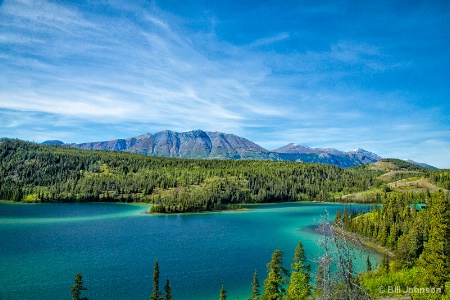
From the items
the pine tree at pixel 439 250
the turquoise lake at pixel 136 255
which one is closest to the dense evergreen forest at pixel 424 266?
the pine tree at pixel 439 250

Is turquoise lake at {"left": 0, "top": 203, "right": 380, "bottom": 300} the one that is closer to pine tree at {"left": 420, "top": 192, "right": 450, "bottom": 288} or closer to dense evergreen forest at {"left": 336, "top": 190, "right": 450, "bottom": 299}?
dense evergreen forest at {"left": 336, "top": 190, "right": 450, "bottom": 299}

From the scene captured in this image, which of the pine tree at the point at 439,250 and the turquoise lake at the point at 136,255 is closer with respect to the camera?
the pine tree at the point at 439,250

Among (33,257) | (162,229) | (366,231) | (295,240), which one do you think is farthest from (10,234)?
(366,231)

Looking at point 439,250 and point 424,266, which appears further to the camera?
point 424,266

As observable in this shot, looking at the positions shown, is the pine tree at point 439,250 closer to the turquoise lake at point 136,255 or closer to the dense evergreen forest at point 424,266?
the dense evergreen forest at point 424,266

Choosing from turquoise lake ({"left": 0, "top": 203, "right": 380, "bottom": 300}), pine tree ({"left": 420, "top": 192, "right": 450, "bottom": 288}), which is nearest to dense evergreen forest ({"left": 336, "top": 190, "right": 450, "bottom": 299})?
pine tree ({"left": 420, "top": 192, "right": 450, "bottom": 288})

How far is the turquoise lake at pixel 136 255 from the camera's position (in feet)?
138

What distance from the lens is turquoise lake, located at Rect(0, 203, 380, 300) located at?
138ft

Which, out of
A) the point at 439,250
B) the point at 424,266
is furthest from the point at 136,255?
the point at 439,250

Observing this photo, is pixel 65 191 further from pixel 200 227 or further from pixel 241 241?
pixel 241 241

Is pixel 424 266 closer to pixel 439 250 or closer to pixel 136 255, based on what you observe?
pixel 439 250

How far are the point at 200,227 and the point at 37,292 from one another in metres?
61.1

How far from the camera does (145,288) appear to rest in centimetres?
4191

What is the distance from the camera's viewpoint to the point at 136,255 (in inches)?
2375
